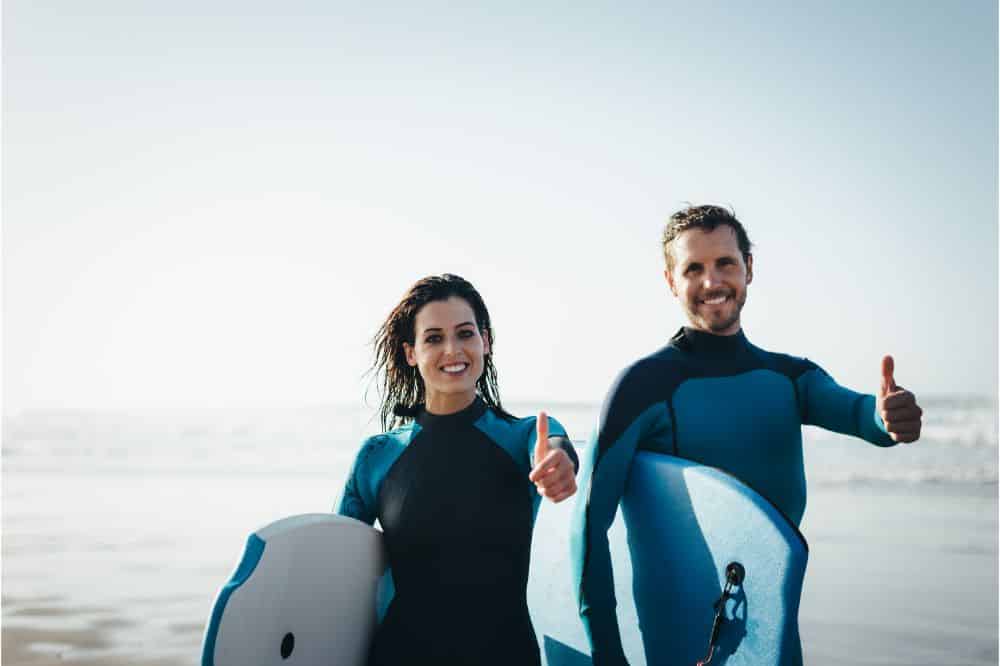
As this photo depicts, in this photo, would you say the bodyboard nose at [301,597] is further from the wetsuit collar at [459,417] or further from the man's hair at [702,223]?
the man's hair at [702,223]

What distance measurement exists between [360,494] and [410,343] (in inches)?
17.9

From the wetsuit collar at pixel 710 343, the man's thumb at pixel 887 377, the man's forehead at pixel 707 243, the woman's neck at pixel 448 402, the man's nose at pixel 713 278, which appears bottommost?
the woman's neck at pixel 448 402

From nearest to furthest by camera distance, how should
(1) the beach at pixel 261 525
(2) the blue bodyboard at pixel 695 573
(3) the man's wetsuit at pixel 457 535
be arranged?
(2) the blue bodyboard at pixel 695 573 → (3) the man's wetsuit at pixel 457 535 → (1) the beach at pixel 261 525

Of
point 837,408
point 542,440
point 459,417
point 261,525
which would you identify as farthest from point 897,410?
point 261,525

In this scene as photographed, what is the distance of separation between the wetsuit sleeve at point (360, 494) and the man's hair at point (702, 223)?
1045 millimetres

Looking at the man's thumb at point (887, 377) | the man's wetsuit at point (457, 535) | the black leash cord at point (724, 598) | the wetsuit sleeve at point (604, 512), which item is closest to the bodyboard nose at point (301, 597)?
the man's wetsuit at point (457, 535)

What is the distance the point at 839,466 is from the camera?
12.3m

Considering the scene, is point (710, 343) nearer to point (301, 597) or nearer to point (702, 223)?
point (702, 223)

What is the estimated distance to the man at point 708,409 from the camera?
211 cm

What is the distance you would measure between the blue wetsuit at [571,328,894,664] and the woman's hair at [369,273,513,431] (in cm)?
37

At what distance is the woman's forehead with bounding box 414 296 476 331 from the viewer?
Answer: 225 centimetres

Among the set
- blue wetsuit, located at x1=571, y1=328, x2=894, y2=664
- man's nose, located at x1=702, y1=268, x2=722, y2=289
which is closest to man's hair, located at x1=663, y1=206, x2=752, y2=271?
man's nose, located at x1=702, y1=268, x2=722, y2=289

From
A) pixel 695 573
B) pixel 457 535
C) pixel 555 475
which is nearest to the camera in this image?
pixel 555 475

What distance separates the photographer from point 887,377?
1.98 m
